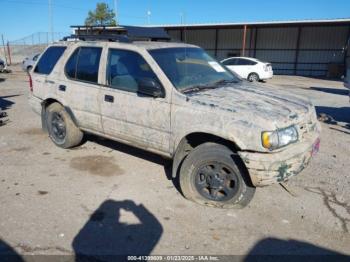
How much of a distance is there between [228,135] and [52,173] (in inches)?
112

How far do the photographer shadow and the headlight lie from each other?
144 cm

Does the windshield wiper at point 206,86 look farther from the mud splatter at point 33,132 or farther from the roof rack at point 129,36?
the mud splatter at point 33,132

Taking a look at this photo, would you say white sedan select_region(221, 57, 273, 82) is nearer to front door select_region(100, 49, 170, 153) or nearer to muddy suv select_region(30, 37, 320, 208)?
muddy suv select_region(30, 37, 320, 208)

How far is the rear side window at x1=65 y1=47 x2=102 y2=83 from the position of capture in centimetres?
500

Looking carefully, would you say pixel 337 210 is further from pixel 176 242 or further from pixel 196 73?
pixel 196 73

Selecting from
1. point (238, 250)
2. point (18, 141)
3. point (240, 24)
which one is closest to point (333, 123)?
point (238, 250)

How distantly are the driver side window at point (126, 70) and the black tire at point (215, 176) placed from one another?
1.13 metres

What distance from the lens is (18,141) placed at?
656cm

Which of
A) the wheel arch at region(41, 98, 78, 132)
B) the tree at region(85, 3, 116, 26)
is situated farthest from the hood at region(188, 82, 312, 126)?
the tree at region(85, 3, 116, 26)

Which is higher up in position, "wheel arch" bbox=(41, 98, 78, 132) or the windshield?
the windshield

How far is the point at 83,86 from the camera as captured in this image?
5113 mm

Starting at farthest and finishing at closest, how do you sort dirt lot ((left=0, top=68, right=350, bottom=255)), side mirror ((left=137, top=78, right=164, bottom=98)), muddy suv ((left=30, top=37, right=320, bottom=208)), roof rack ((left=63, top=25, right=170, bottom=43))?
roof rack ((left=63, top=25, right=170, bottom=43))
side mirror ((left=137, top=78, right=164, bottom=98))
muddy suv ((left=30, top=37, right=320, bottom=208))
dirt lot ((left=0, top=68, right=350, bottom=255))

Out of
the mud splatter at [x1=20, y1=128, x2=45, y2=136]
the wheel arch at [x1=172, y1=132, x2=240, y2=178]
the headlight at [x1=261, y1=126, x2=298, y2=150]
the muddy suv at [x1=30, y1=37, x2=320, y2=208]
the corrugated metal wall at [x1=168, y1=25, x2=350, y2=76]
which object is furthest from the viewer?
the corrugated metal wall at [x1=168, y1=25, x2=350, y2=76]

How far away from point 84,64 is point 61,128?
133cm
